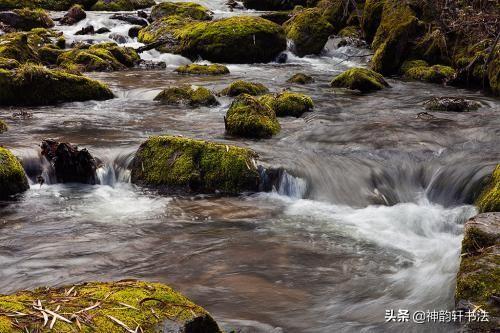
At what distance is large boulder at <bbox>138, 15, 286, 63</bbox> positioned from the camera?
19.4m

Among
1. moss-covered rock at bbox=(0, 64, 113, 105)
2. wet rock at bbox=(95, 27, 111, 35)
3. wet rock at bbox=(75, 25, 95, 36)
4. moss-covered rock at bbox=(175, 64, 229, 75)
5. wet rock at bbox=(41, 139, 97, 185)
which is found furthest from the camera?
wet rock at bbox=(95, 27, 111, 35)

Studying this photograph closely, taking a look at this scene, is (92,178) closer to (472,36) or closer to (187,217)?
(187,217)

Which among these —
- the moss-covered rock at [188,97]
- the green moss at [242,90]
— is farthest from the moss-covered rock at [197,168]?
the green moss at [242,90]

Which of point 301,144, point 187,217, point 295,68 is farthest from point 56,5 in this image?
point 187,217

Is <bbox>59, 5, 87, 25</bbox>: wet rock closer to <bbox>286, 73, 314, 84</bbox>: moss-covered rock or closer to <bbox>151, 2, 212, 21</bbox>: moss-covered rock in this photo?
<bbox>151, 2, 212, 21</bbox>: moss-covered rock

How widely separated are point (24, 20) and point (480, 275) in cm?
2539

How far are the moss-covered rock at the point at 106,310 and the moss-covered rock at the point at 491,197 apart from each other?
397cm

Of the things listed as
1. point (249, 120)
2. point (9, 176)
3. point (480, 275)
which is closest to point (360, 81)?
point (249, 120)

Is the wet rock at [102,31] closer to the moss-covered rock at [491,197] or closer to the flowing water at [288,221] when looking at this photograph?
the flowing water at [288,221]

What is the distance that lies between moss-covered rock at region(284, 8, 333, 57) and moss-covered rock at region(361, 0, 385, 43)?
1768 mm

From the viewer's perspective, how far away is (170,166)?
724cm

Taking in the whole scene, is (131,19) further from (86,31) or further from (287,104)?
(287,104)

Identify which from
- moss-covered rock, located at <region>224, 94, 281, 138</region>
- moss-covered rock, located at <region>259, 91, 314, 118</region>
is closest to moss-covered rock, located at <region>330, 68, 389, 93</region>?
moss-covered rock, located at <region>259, 91, 314, 118</region>

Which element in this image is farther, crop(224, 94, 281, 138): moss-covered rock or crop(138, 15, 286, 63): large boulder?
crop(138, 15, 286, 63): large boulder
